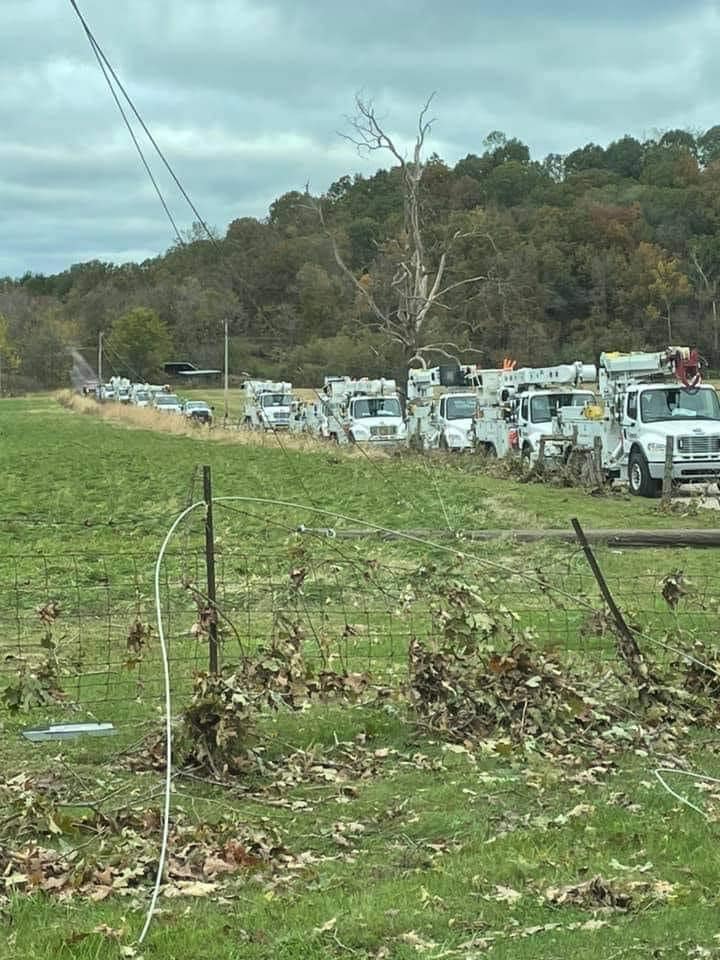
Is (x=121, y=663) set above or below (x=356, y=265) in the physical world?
below

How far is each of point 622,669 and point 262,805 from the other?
10.3 feet

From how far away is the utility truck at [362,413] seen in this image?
116ft

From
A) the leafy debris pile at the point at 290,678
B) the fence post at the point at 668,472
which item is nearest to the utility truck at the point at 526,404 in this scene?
the fence post at the point at 668,472

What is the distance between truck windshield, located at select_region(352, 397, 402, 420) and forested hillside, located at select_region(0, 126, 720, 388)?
698 inches

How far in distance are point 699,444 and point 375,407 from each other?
15612 mm

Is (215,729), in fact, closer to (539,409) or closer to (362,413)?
(539,409)

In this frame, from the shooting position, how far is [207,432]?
45.0 metres

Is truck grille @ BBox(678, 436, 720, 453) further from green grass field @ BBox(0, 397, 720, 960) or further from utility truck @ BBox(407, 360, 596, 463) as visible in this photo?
green grass field @ BBox(0, 397, 720, 960)

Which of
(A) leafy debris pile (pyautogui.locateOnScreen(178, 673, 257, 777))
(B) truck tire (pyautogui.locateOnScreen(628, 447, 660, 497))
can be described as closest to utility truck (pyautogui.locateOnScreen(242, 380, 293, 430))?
(B) truck tire (pyautogui.locateOnScreen(628, 447, 660, 497))

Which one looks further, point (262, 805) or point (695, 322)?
point (695, 322)

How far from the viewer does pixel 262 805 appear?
6.47m

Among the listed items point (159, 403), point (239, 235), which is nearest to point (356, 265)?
point (239, 235)

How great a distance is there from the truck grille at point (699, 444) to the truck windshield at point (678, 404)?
2.71ft

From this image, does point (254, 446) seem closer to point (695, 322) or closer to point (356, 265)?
point (356, 265)
